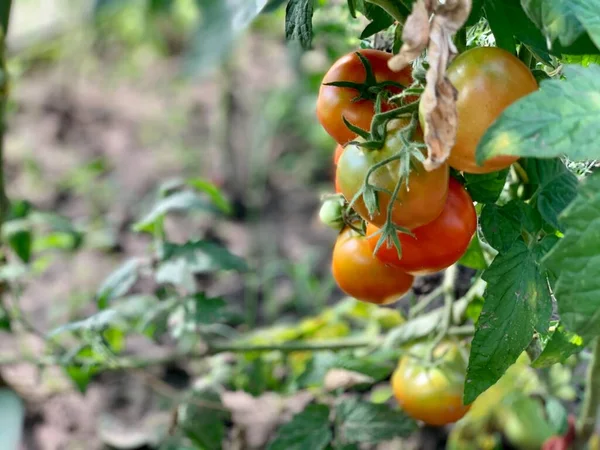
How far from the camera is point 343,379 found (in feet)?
3.32

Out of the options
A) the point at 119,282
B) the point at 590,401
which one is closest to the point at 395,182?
the point at 590,401

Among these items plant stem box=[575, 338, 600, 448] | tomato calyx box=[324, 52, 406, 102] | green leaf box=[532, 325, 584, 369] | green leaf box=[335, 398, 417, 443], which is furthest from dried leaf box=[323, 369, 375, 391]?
tomato calyx box=[324, 52, 406, 102]

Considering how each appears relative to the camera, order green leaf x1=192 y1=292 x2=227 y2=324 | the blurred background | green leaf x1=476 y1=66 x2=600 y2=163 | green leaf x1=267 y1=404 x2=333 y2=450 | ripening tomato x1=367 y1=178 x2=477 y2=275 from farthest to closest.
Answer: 1. the blurred background
2. green leaf x1=192 y1=292 x2=227 y2=324
3. green leaf x1=267 y1=404 x2=333 y2=450
4. ripening tomato x1=367 y1=178 x2=477 y2=275
5. green leaf x1=476 y1=66 x2=600 y2=163

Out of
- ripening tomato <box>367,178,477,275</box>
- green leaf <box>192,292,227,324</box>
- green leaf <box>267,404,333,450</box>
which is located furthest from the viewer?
green leaf <box>192,292,227,324</box>

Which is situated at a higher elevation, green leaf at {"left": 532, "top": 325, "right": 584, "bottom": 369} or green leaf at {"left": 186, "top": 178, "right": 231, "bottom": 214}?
green leaf at {"left": 532, "top": 325, "right": 584, "bottom": 369}

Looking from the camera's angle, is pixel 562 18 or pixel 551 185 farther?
pixel 551 185

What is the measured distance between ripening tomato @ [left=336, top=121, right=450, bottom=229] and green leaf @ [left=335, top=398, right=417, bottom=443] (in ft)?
1.50

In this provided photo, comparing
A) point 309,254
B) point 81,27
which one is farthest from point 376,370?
point 81,27

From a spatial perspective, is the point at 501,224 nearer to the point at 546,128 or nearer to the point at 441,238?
the point at 441,238

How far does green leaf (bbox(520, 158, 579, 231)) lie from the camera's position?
0.59m

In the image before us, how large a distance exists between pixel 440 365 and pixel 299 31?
47 centimetres

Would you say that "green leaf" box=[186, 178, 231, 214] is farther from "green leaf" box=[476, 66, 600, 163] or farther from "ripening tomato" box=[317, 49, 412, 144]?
"green leaf" box=[476, 66, 600, 163]

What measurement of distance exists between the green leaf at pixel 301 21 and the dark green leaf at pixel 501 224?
0.22 metres

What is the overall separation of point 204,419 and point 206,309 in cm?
17
